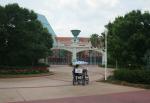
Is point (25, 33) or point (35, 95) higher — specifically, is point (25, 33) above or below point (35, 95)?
above

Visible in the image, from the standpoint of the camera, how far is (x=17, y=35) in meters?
35.1

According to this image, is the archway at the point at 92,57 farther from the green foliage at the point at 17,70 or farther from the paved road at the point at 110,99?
the paved road at the point at 110,99

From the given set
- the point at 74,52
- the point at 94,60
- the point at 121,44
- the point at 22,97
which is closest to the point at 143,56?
the point at 121,44

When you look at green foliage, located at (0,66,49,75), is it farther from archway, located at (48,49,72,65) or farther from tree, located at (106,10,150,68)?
archway, located at (48,49,72,65)

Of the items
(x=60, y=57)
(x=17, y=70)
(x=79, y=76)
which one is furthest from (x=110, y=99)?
(x=60, y=57)

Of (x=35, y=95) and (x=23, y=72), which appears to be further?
(x=23, y=72)

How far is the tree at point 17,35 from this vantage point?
35062 mm

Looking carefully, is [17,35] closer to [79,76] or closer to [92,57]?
[79,76]

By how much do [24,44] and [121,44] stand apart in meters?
12.3

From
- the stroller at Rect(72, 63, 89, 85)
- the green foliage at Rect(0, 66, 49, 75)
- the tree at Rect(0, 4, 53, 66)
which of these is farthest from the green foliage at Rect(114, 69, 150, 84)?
the tree at Rect(0, 4, 53, 66)

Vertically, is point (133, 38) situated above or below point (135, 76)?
above

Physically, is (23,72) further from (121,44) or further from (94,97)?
(94,97)

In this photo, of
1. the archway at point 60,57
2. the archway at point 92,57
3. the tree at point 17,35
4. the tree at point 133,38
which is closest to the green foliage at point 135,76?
the tree at point 133,38

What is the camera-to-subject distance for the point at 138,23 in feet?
86.5
